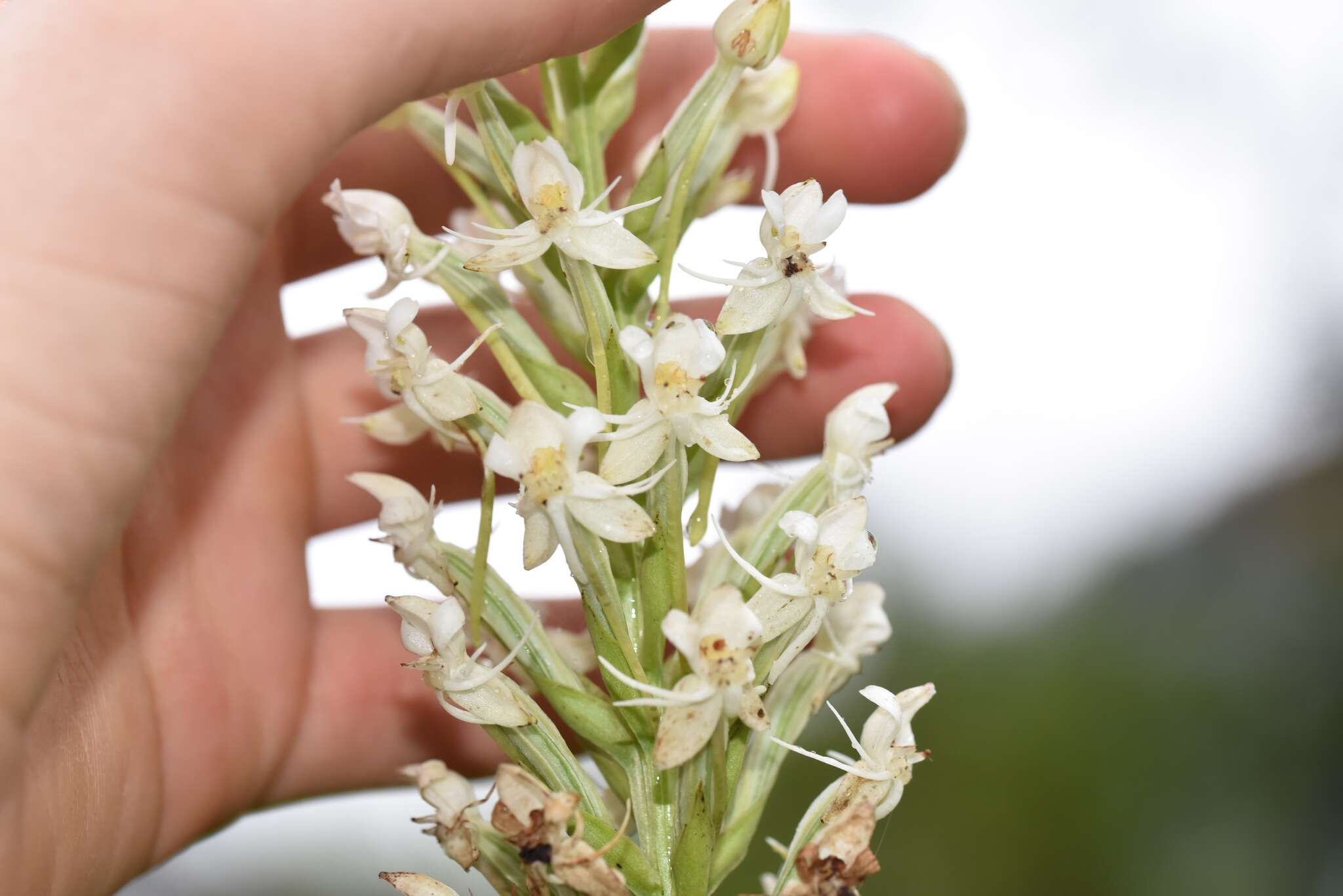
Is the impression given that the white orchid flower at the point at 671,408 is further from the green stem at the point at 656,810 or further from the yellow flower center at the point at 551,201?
the green stem at the point at 656,810

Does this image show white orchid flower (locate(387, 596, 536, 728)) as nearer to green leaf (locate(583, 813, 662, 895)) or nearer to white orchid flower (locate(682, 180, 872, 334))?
green leaf (locate(583, 813, 662, 895))

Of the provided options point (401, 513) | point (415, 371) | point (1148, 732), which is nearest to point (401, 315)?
point (415, 371)

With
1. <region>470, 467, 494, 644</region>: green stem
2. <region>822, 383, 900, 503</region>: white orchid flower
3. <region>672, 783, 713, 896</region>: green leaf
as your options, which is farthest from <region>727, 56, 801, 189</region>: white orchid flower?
<region>672, 783, 713, 896</region>: green leaf

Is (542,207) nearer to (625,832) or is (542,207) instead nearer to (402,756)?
(625,832)

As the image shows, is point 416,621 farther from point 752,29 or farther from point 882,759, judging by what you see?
point 752,29

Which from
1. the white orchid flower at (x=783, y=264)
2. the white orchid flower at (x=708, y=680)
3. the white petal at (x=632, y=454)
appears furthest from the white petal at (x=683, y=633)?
the white orchid flower at (x=783, y=264)
